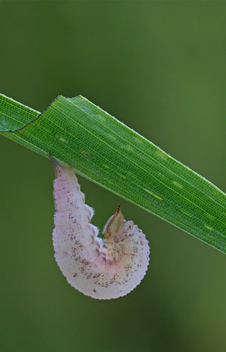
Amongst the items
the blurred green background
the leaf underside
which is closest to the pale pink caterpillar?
the leaf underside

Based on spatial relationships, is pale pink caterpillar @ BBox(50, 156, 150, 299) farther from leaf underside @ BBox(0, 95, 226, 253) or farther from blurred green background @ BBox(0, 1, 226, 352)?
blurred green background @ BBox(0, 1, 226, 352)

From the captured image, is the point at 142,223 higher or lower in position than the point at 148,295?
higher

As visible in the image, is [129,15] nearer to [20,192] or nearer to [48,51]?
[48,51]

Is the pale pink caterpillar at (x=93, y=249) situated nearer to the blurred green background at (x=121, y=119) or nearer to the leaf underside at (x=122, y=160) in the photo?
the leaf underside at (x=122, y=160)

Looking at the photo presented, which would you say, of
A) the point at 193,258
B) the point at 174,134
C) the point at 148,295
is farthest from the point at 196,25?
the point at 148,295

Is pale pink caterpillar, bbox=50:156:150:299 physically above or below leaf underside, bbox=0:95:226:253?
below

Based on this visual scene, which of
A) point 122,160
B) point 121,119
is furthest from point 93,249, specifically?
point 121,119

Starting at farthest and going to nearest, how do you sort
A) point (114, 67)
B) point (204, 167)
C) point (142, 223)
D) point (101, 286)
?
point (114, 67) → point (204, 167) → point (142, 223) → point (101, 286)
